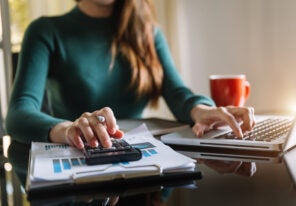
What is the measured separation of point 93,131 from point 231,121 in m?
0.27

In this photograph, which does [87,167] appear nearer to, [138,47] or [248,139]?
[248,139]

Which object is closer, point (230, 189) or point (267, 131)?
point (230, 189)

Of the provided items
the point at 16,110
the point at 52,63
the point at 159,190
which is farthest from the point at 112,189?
the point at 52,63

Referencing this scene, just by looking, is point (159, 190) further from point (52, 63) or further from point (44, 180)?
point (52, 63)

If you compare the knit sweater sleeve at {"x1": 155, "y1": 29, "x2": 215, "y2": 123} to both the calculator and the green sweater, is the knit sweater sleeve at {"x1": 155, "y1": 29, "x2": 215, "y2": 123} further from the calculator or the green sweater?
the calculator

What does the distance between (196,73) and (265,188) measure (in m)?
1.55

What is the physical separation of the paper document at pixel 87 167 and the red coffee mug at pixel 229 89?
49 cm

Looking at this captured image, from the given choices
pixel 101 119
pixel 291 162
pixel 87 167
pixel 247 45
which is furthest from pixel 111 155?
pixel 247 45

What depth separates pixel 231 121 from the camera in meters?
0.81

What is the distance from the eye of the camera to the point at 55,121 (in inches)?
34.9

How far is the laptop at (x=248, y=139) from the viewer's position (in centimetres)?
74

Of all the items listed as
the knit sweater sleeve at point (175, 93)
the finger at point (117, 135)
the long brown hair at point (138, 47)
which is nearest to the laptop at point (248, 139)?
the finger at point (117, 135)

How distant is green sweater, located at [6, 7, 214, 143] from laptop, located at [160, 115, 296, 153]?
291 millimetres

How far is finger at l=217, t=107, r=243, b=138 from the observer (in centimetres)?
80
